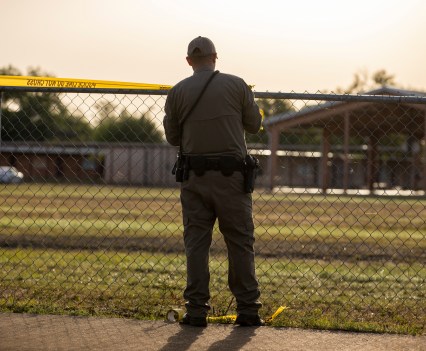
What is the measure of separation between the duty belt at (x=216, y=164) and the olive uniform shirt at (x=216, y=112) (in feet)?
0.15

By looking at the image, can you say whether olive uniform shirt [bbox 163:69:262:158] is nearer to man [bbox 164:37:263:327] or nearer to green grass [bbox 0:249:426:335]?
man [bbox 164:37:263:327]

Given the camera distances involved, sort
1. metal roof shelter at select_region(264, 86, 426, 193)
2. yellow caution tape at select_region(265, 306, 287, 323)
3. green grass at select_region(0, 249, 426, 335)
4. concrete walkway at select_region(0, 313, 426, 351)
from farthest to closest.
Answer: metal roof shelter at select_region(264, 86, 426, 193), green grass at select_region(0, 249, 426, 335), yellow caution tape at select_region(265, 306, 287, 323), concrete walkway at select_region(0, 313, 426, 351)

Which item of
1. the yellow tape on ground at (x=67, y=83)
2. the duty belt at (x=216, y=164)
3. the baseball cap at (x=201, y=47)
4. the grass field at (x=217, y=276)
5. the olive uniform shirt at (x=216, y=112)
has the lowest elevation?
the grass field at (x=217, y=276)

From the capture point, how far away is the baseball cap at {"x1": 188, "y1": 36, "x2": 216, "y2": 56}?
6.39 metres

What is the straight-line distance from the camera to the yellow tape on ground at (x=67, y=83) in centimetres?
730

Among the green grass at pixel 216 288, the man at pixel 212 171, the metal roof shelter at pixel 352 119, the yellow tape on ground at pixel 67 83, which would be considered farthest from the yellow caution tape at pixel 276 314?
the metal roof shelter at pixel 352 119

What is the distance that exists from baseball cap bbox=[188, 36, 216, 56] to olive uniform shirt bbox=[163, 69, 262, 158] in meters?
0.13

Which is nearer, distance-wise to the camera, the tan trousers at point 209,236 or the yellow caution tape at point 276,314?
the tan trousers at point 209,236

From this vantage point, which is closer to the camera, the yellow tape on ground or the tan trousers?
the tan trousers

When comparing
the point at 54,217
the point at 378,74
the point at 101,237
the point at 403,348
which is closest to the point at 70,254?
the point at 101,237

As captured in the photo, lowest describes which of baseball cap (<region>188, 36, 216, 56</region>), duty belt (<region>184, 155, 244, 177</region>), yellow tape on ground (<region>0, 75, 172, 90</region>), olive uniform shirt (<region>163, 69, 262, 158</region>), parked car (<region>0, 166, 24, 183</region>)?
A: parked car (<region>0, 166, 24, 183</region>)

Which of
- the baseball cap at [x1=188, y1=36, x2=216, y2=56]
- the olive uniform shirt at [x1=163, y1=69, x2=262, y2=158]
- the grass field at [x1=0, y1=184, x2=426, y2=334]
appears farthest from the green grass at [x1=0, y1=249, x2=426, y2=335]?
the baseball cap at [x1=188, y1=36, x2=216, y2=56]

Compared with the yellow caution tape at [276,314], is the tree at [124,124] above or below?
above

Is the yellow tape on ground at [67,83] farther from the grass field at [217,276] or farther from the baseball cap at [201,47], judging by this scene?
the grass field at [217,276]
